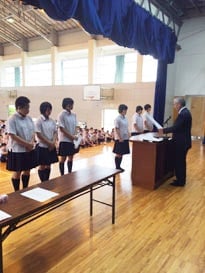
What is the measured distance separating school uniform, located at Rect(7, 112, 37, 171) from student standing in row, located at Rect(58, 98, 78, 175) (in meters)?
0.69

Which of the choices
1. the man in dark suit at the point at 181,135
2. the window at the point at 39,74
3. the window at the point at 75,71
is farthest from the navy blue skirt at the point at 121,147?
the window at the point at 39,74

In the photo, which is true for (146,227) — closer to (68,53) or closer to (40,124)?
(40,124)

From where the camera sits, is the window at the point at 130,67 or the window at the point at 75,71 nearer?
the window at the point at 130,67

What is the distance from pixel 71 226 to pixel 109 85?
813cm

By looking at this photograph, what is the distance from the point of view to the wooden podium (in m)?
3.56

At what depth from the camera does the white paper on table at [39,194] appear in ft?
5.85

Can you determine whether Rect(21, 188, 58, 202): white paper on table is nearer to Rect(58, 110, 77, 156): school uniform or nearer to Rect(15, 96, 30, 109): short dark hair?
Rect(15, 96, 30, 109): short dark hair

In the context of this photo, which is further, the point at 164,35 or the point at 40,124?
the point at 164,35

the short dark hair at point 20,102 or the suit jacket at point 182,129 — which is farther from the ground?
the short dark hair at point 20,102

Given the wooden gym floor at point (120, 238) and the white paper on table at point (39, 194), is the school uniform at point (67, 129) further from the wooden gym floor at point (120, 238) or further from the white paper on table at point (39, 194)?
the white paper on table at point (39, 194)

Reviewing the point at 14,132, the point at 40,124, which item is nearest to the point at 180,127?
the point at 40,124

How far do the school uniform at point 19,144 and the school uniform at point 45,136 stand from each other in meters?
0.23

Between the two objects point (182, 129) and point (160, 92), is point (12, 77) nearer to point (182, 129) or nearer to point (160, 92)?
point (160, 92)

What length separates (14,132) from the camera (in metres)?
2.65
